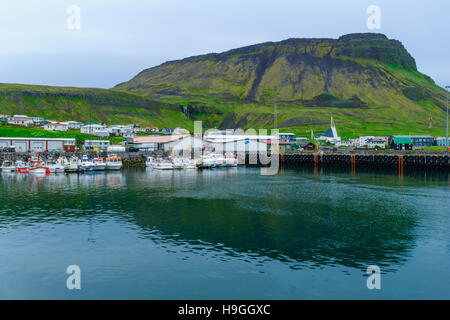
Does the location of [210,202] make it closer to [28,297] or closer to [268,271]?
[268,271]

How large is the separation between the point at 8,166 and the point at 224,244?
7981cm

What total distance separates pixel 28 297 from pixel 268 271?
13657 mm

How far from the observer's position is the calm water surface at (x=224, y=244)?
2119 cm

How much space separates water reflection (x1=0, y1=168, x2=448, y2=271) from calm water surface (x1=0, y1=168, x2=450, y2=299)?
0.47ft

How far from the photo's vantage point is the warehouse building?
350ft

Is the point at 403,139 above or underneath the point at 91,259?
above

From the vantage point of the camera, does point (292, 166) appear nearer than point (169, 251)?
No

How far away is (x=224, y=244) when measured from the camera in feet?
94.3

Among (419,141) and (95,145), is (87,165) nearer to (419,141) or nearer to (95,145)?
(95,145)

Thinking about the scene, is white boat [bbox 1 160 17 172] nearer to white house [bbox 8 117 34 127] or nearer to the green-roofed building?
white house [bbox 8 117 34 127]

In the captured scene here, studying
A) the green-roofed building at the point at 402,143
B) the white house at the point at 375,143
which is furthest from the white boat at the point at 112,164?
the green-roofed building at the point at 402,143

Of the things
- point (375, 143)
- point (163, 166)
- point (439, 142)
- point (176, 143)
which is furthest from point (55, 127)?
point (439, 142)

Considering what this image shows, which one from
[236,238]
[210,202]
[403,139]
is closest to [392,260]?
[236,238]
